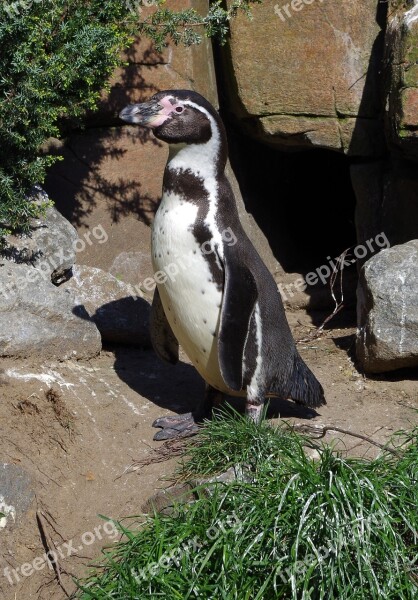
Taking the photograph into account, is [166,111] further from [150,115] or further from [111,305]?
[111,305]

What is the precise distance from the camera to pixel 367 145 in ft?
18.3

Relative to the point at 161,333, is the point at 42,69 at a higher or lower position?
higher

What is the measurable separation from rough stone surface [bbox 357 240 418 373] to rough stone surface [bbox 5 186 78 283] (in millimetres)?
1567

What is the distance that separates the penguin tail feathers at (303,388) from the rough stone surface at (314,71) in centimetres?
196

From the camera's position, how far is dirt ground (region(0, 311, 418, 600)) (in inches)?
141

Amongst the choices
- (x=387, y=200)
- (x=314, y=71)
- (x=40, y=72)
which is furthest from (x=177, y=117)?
(x=387, y=200)

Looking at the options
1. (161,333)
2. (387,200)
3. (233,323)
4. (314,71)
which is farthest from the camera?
(387,200)

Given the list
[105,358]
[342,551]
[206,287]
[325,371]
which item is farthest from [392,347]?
[342,551]

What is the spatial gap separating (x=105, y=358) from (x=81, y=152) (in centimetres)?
143

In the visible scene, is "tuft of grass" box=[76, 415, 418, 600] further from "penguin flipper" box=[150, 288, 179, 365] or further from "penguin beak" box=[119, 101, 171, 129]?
"penguin beak" box=[119, 101, 171, 129]

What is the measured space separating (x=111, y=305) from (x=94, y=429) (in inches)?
44.0

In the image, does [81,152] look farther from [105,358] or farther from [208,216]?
[208,216]

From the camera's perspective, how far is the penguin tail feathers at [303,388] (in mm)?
4016

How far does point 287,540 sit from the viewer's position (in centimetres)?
291
